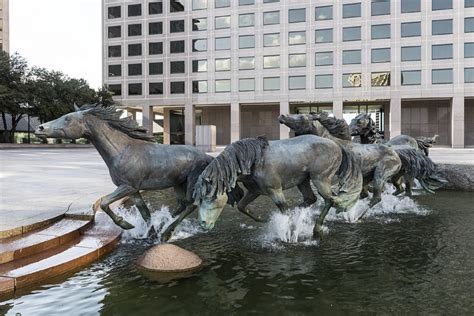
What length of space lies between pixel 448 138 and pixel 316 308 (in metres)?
59.8

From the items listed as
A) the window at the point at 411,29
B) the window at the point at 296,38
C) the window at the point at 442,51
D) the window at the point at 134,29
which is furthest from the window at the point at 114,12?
the window at the point at 442,51

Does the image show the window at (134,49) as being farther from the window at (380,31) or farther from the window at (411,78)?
the window at (411,78)

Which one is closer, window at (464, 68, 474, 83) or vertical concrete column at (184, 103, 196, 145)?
window at (464, 68, 474, 83)

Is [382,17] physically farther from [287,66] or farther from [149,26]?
[149,26]

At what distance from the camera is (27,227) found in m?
5.91

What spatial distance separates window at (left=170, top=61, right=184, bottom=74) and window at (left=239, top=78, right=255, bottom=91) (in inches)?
390

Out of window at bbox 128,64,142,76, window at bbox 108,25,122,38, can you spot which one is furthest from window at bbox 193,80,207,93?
window at bbox 108,25,122,38

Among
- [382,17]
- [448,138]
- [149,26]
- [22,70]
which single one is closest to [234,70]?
[149,26]

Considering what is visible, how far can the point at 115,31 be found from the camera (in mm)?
64688

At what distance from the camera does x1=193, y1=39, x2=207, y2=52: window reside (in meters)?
60.3

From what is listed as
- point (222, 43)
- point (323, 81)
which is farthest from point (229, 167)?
point (222, 43)

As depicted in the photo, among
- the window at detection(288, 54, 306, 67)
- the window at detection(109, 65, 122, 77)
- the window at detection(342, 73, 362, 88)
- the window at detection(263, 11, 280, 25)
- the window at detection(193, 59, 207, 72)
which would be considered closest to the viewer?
the window at detection(342, 73, 362, 88)

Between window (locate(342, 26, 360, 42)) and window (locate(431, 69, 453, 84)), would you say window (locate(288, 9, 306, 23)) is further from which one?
window (locate(431, 69, 453, 84))

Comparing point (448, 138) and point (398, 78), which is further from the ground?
point (398, 78)
